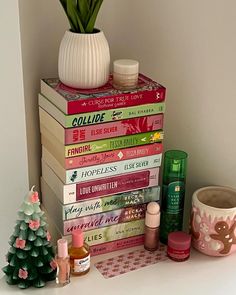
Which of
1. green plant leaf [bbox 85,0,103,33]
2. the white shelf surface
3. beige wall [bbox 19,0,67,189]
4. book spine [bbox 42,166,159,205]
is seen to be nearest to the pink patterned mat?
the white shelf surface

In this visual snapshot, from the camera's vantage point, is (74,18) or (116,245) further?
(116,245)

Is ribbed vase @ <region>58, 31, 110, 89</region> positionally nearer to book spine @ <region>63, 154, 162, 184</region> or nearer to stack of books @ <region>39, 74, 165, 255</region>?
stack of books @ <region>39, 74, 165, 255</region>

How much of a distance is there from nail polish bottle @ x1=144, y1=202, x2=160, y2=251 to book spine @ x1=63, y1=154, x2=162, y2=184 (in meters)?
0.08

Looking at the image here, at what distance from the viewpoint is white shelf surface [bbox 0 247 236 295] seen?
96cm

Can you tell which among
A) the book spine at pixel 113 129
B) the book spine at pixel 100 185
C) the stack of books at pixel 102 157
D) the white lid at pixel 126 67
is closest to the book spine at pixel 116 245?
the stack of books at pixel 102 157

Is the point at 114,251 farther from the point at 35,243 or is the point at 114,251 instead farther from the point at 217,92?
the point at 217,92

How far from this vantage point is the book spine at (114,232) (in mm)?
1043

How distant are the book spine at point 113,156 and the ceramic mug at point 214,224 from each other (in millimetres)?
130

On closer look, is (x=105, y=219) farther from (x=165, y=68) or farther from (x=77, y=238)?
(x=165, y=68)

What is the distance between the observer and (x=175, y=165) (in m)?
1.07

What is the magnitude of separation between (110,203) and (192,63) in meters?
0.32

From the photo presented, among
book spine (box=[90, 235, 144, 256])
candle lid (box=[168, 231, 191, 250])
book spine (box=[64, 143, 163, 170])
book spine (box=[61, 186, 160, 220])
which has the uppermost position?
book spine (box=[64, 143, 163, 170])

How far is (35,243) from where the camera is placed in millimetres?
934

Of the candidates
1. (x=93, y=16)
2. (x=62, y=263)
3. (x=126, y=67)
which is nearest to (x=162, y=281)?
(x=62, y=263)
